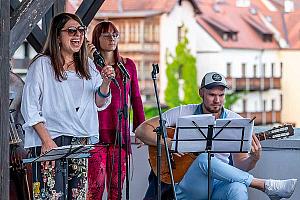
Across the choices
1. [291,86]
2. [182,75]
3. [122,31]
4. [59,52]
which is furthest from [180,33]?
[59,52]

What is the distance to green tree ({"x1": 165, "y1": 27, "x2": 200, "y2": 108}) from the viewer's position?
62719 millimetres

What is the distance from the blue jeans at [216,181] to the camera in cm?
673

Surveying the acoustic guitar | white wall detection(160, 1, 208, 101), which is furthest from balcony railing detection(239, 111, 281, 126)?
the acoustic guitar

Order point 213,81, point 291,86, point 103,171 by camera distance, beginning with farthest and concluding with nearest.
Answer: point 291,86 → point 213,81 → point 103,171

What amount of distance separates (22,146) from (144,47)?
194 ft

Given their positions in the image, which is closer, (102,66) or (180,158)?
(102,66)

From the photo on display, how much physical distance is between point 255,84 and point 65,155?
6582cm

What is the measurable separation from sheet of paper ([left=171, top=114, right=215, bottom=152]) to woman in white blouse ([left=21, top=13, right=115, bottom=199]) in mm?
492

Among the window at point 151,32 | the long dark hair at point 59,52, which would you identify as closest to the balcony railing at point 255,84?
the window at point 151,32

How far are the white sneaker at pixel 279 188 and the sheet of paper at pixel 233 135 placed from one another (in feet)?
1.66

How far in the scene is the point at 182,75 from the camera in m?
64.9

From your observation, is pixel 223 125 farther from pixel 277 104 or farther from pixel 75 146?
pixel 277 104

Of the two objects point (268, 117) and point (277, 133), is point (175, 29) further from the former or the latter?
point (277, 133)

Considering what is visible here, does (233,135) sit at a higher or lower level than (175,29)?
lower
